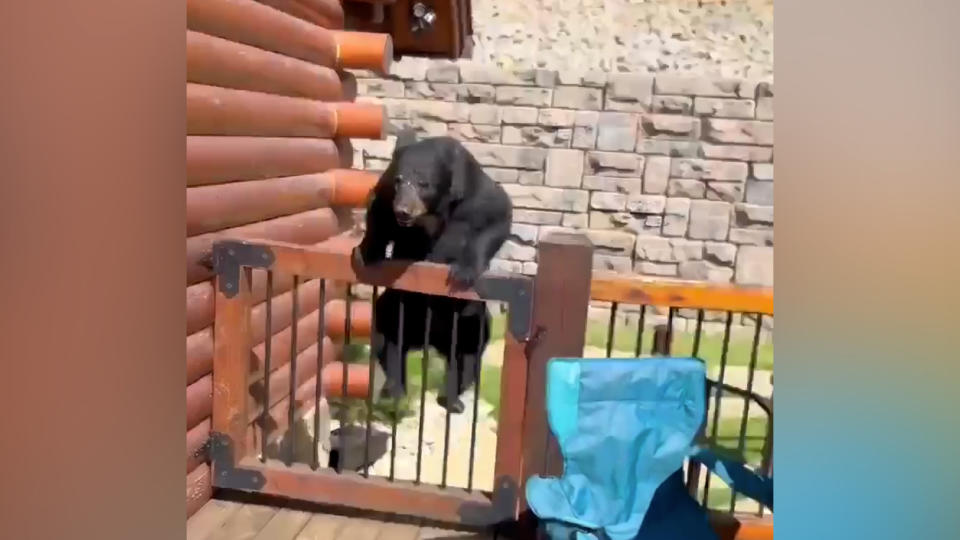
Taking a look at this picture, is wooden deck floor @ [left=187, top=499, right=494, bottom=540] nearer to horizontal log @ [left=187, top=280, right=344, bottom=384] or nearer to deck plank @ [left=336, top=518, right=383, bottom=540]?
deck plank @ [left=336, top=518, right=383, bottom=540]

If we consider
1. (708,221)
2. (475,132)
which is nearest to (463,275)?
(475,132)

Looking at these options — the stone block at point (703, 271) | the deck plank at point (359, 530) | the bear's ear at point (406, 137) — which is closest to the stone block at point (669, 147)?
the stone block at point (703, 271)

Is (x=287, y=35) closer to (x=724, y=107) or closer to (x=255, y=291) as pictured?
(x=255, y=291)

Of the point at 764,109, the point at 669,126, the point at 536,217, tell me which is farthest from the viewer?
the point at 536,217

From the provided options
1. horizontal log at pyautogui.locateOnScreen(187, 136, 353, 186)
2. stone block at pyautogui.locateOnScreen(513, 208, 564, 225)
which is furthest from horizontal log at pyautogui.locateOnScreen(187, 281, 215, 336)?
stone block at pyautogui.locateOnScreen(513, 208, 564, 225)

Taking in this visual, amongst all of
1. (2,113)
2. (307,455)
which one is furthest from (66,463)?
(307,455)

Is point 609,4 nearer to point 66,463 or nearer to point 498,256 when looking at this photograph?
point 498,256
